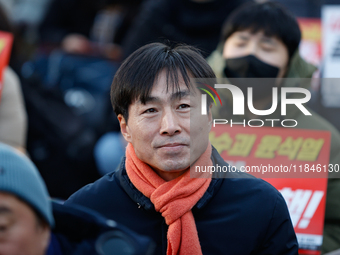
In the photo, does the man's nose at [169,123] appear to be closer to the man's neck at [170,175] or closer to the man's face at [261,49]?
the man's neck at [170,175]

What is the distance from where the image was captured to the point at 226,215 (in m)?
2.07

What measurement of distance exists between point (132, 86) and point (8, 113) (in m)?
1.66

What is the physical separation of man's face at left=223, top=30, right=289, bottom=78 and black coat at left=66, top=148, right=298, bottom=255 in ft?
3.70

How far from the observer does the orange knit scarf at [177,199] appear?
1.97 m

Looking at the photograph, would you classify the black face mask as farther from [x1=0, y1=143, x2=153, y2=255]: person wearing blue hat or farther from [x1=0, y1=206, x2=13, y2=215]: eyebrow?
[x1=0, y1=206, x2=13, y2=215]: eyebrow

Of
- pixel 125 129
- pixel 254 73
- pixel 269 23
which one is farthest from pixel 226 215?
pixel 269 23

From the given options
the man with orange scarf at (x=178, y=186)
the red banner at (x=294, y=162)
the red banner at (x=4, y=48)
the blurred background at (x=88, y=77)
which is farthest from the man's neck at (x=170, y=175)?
the blurred background at (x=88, y=77)

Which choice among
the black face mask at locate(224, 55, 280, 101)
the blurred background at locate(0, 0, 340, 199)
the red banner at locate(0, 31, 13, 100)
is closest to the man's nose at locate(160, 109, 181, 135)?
the black face mask at locate(224, 55, 280, 101)

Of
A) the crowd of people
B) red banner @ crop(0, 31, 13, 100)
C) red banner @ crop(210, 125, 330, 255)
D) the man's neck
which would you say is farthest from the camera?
red banner @ crop(0, 31, 13, 100)

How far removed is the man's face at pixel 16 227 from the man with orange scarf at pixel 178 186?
632 millimetres

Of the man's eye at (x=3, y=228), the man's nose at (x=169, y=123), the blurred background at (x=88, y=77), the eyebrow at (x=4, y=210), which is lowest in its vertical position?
the blurred background at (x=88, y=77)

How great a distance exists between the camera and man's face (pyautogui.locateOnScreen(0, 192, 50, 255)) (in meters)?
1.47

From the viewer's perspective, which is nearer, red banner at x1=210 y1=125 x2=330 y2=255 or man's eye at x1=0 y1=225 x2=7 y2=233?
man's eye at x1=0 y1=225 x2=7 y2=233

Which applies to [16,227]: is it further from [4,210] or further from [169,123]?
[169,123]
